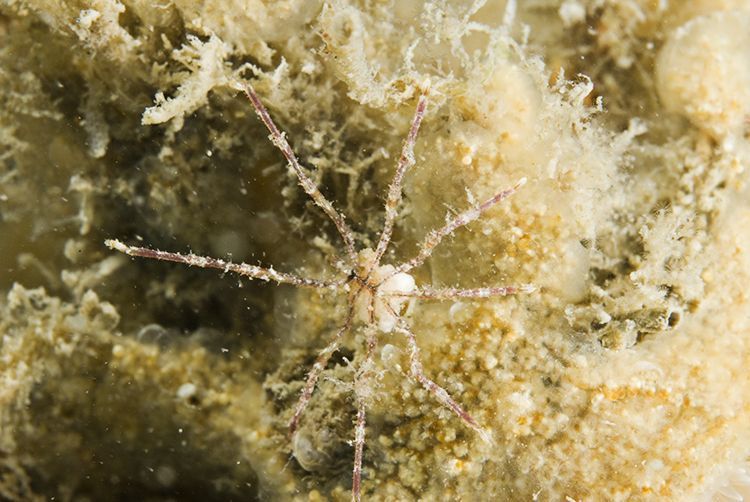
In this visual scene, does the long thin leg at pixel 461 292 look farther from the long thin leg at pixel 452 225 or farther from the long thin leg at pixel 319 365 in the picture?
the long thin leg at pixel 319 365

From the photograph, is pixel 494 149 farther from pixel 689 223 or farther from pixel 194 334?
pixel 194 334

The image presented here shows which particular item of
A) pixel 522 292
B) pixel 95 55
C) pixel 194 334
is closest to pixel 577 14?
pixel 522 292

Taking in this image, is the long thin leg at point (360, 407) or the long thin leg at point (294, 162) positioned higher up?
the long thin leg at point (294, 162)

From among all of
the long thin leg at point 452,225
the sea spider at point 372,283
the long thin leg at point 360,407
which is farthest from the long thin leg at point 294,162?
the long thin leg at point 360,407

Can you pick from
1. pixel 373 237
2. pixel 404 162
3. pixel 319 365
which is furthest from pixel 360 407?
pixel 404 162

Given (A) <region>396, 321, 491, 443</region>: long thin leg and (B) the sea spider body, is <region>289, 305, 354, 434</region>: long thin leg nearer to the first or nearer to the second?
(B) the sea spider body

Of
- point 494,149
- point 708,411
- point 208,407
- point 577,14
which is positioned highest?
point 577,14
